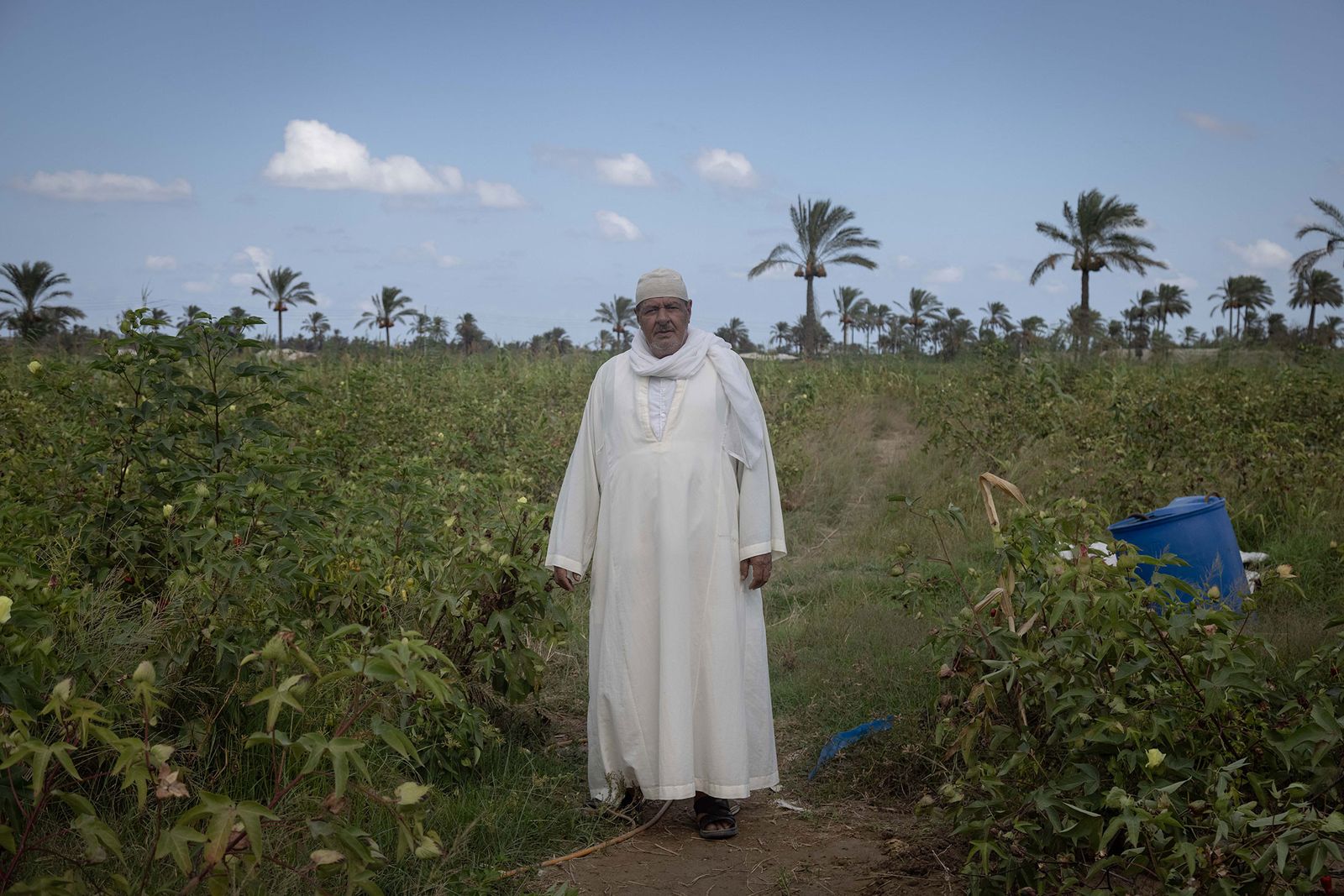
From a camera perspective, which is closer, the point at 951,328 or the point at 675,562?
the point at 675,562

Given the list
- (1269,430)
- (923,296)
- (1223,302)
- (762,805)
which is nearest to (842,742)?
(762,805)

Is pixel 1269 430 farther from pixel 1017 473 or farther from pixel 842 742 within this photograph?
pixel 842 742

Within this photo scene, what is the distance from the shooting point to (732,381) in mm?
3322

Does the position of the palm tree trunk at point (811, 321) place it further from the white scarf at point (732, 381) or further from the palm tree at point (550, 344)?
the white scarf at point (732, 381)

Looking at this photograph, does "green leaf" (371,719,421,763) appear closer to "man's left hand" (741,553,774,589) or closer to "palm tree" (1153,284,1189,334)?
→ "man's left hand" (741,553,774,589)

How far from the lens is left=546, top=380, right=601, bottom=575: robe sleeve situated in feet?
11.0

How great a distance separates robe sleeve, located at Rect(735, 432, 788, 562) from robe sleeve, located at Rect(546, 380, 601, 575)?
476mm

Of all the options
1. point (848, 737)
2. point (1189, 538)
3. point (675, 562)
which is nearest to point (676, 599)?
point (675, 562)

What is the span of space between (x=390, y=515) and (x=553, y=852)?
127 cm

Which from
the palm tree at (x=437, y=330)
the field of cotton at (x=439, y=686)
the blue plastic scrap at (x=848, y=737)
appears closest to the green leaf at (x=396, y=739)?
the field of cotton at (x=439, y=686)

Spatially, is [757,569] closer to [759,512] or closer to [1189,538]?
[759,512]

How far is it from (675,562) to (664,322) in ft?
2.46

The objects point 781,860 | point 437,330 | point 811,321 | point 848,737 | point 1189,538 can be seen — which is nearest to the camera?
point 781,860

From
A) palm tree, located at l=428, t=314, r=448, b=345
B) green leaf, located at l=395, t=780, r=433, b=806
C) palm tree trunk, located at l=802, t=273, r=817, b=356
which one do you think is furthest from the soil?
palm tree trunk, located at l=802, t=273, r=817, b=356
